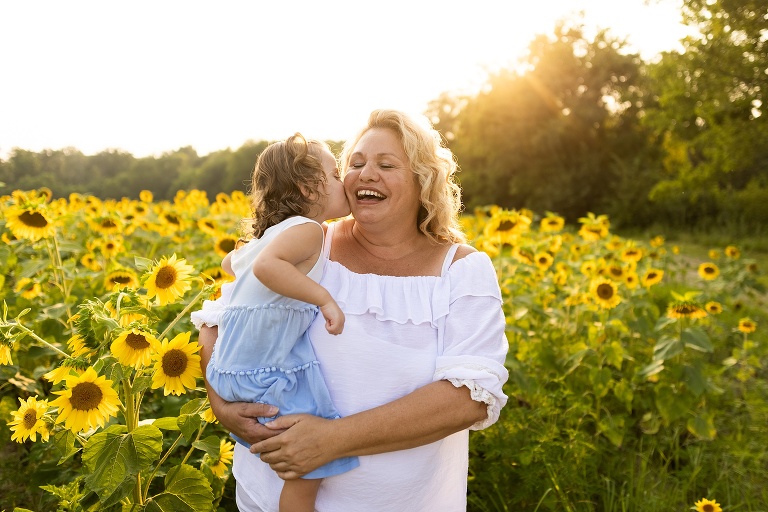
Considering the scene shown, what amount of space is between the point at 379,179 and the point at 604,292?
2.13m

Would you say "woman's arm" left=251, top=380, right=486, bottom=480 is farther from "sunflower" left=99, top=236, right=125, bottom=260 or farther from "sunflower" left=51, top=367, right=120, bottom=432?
"sunflower" left=99, top=236, right=125, bottom=260

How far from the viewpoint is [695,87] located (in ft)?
46.7

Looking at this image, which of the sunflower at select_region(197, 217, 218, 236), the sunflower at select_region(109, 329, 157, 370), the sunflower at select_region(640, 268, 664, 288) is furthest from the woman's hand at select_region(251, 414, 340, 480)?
the sunflower at select_region(640, 268, 664, 288)

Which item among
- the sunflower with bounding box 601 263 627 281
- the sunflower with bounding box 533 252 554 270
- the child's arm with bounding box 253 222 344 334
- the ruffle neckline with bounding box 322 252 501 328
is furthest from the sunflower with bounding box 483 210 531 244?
the child's arm with bounding box 253 222 344 334

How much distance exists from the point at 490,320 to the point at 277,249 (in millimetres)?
683

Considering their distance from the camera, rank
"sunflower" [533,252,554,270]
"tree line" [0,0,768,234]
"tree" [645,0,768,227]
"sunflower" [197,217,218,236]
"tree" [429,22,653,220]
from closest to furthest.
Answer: "sunflower" [533,252,554,270] → "sunflower" [197,217,218,236] → "tree" [645,0,768,227] → "tree line" [0,0,768,234] → "tree" [429,22,653,220]

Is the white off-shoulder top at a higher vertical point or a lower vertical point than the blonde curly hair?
lower

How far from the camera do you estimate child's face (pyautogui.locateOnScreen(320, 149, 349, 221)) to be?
7.18 feet

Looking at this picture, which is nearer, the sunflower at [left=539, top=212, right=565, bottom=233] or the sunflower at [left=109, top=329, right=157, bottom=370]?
the sunflower at [left=109, top=329, right=157, bottom=370]

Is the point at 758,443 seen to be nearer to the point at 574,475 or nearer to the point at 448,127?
the point at 574,475

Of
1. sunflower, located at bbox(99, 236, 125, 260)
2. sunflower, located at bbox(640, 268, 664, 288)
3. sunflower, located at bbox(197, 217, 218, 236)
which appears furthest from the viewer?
sunflower, located at bbox(197, 217, 218, 236)

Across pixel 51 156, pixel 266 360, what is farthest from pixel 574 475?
pixel 51 156

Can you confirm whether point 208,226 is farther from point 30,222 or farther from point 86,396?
point 86,396

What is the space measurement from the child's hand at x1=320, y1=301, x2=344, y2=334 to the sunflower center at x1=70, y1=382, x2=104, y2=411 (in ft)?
2.02
